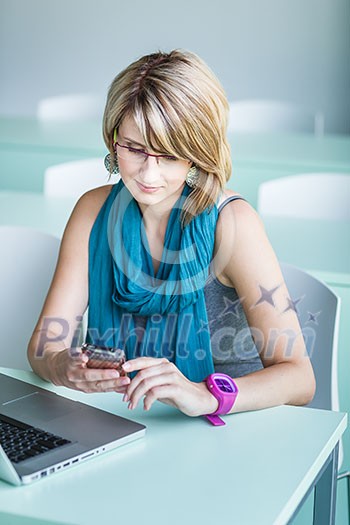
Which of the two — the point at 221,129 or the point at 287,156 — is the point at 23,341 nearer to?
the point at 221,129

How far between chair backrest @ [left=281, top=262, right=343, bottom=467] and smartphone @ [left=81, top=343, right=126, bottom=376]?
0.61 m

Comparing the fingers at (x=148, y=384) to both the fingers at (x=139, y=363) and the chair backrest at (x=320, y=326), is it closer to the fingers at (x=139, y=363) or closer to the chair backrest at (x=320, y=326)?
the fingers at (x=139, y=363)

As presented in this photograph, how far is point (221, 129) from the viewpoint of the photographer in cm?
167

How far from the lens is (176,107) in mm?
1621

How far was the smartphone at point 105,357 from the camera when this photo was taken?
1.43 m

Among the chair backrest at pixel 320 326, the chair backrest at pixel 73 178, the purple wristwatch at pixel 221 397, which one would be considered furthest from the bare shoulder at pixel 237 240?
the chair backrest at pixel 73 178

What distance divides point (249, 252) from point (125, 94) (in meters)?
0.36

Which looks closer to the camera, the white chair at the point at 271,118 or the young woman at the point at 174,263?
the young woman at the point at 174,263

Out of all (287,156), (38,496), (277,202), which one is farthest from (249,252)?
(287,156)

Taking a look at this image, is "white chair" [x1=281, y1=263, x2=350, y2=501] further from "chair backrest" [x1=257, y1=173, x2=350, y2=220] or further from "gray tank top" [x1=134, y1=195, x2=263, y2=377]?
"chair backrest" [x1=257, y1=173, x2=350, y2=220]

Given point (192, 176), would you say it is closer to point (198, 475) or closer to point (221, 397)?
point (221, 397)

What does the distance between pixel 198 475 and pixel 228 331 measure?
0.67 metres

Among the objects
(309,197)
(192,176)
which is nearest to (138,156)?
(192,176)

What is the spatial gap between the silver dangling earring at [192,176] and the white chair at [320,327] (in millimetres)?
388
